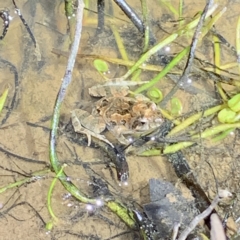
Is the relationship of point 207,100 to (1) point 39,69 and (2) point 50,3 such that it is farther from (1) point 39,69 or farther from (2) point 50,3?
(2) point 50,3

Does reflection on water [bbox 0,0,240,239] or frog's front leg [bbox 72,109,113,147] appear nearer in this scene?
reflection on water [bbox 0,0,240,239]

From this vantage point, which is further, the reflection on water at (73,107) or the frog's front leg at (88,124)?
the frog's front leg at (88,124)

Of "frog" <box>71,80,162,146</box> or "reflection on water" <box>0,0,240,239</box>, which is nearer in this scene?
"reflection on water" <box>0,0,240,239</box>

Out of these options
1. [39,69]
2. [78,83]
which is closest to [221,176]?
[78,83]

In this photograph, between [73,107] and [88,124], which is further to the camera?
[73,107]
